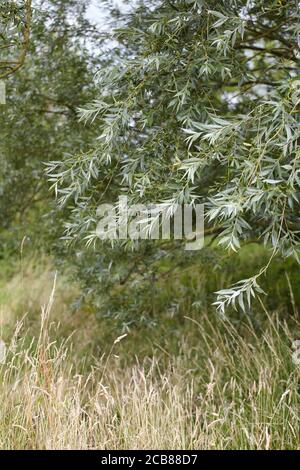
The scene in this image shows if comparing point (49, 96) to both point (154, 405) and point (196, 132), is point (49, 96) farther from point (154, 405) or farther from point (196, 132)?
point (154, 405)

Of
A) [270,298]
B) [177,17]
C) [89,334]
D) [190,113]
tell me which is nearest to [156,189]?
[190,113]

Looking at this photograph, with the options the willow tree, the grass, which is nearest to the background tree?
the willow tree

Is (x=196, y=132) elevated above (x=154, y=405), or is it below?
above

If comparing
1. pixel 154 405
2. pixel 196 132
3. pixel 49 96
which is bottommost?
pixel 154 405

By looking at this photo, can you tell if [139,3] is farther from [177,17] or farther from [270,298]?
[270,298]

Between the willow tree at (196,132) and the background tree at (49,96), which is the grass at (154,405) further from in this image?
the background tree at (49,96)

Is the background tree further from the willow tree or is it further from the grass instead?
the grass

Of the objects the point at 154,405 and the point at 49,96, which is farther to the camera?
the point at 49,96

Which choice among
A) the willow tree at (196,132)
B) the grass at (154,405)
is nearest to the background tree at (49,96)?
the willow tree at (196,132)

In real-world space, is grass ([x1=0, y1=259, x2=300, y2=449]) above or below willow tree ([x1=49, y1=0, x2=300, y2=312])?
below

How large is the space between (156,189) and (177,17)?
2.59ft

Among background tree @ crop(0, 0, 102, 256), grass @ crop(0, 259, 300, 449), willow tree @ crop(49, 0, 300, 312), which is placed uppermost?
background tree @ crop(0, 0, 102, 256)

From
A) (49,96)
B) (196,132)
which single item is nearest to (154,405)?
(196,132)

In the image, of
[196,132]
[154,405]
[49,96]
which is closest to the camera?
[196,132]
